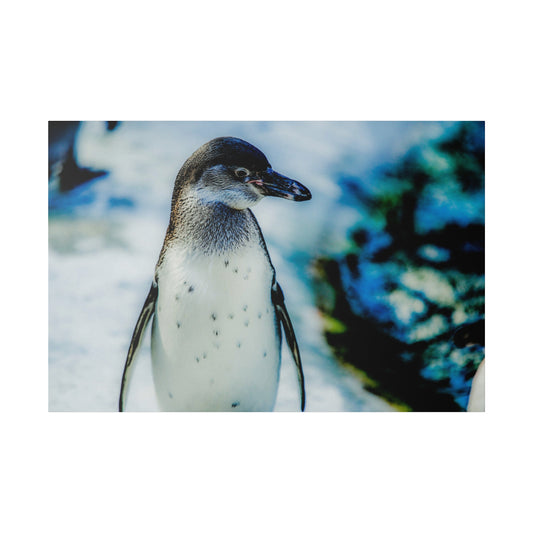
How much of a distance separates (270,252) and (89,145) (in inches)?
35.2

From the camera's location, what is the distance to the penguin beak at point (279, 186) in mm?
2830

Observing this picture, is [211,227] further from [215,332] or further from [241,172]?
[215,332]

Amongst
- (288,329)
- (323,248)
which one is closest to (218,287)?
(288,329)

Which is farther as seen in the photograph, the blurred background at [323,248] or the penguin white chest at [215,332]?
the blurred background at [323,248]

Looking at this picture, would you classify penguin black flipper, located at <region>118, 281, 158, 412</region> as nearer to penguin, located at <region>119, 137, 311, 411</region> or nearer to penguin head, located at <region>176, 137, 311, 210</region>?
penguin, located at <region>119, 137, 311, 411</region>

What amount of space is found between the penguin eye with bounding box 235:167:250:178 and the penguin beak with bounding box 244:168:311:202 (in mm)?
20

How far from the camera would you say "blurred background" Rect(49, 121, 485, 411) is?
3000mm

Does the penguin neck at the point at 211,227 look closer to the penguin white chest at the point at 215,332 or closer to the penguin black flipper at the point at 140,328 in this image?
the penguin white chest at the point at 215,332

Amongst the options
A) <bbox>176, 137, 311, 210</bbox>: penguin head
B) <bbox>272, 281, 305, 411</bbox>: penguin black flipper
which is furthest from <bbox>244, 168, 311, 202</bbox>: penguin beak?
<bbox>272, 281, 305, 411</bbox>: penguin black flipper

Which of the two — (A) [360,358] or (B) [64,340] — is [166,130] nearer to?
(B) [64,340]

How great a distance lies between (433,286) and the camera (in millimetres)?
3033

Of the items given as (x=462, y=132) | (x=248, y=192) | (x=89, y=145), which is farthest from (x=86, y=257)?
(x=462, y=132)

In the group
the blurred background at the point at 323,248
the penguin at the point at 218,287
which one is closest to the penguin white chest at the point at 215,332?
the penguin at the point at 218,287

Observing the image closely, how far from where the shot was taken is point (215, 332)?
9.26 feet
